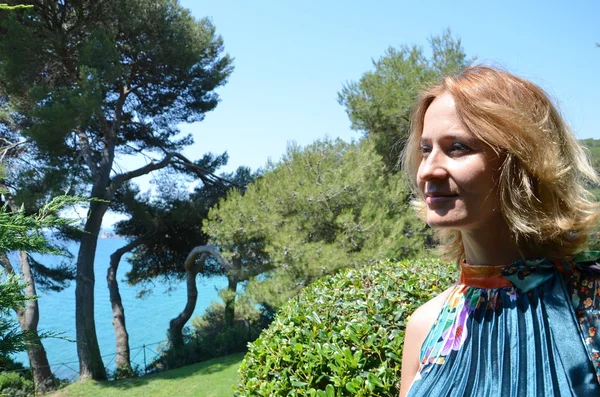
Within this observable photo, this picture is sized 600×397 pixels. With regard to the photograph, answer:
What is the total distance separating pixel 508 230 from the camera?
96 cm

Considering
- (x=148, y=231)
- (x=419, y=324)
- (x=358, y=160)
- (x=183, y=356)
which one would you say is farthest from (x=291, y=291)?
(x=419, y=324)

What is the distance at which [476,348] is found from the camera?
92cm

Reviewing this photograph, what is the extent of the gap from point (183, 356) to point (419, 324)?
42.6ft

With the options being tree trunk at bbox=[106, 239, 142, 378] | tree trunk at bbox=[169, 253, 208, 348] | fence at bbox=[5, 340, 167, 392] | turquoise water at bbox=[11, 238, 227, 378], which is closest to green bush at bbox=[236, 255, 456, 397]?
fence at bbox=[5, 340, 167, 392]

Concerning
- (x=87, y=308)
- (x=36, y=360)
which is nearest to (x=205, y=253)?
(x=87, y=308)

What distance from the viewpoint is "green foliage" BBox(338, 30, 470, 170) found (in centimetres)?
1134

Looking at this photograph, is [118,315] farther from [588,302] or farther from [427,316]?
[588,302]

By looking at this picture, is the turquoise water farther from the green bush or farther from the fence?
the green bush

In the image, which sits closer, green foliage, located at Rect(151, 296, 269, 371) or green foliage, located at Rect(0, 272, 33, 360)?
green foliage, located at Rect(0, 272, 33, 360)

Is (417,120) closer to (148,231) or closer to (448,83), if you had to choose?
(448,83)

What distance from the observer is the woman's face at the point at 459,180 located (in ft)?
2.97

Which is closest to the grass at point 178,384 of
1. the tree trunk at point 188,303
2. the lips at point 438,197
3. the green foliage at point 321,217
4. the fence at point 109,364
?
the fence at point 109,364

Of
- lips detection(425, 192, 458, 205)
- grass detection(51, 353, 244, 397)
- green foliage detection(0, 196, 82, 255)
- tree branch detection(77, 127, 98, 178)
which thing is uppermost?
tree branch detection(77, 127, 98, 178)

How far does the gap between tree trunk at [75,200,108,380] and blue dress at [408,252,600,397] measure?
12.0m
